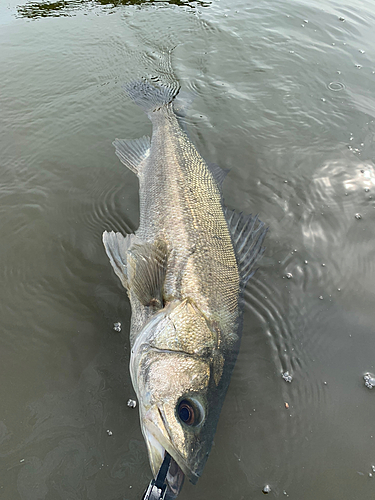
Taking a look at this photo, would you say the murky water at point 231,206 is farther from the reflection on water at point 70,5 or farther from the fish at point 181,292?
the reflection on water at point 70,5

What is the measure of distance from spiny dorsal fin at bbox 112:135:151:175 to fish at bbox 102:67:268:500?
2cm

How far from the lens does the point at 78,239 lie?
363 centimetres

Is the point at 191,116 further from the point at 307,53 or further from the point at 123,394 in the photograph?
the point at 123,394

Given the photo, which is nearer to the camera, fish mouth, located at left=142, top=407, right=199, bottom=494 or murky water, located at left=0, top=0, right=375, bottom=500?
fish mouth, located at left=142, top=407, right=199, bottom=494

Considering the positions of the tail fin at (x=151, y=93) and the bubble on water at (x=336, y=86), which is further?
the bubble on water at (x=336, y=86)

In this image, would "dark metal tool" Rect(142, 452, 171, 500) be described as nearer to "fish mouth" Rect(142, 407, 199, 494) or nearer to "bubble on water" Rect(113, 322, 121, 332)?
"fish mouth" Rect(142, 407, 199, 494)

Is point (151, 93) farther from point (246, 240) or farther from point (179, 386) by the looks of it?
point (179, 386)

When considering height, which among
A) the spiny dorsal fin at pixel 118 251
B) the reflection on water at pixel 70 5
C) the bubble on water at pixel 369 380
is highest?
the reflection on water at pixel 70 5

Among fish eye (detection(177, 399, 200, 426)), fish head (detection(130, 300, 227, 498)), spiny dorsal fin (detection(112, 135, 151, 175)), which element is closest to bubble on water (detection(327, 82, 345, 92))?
spiny dorsal fin (detection(112, 135, 151, 175))

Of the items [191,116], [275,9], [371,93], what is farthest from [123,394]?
[275,9]

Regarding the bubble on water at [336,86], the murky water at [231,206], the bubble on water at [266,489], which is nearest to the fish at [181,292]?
the murky water at [231,206]

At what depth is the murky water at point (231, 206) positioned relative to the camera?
238 cm

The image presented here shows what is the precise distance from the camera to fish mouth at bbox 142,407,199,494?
6.08 feet

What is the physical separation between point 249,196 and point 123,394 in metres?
2.78
